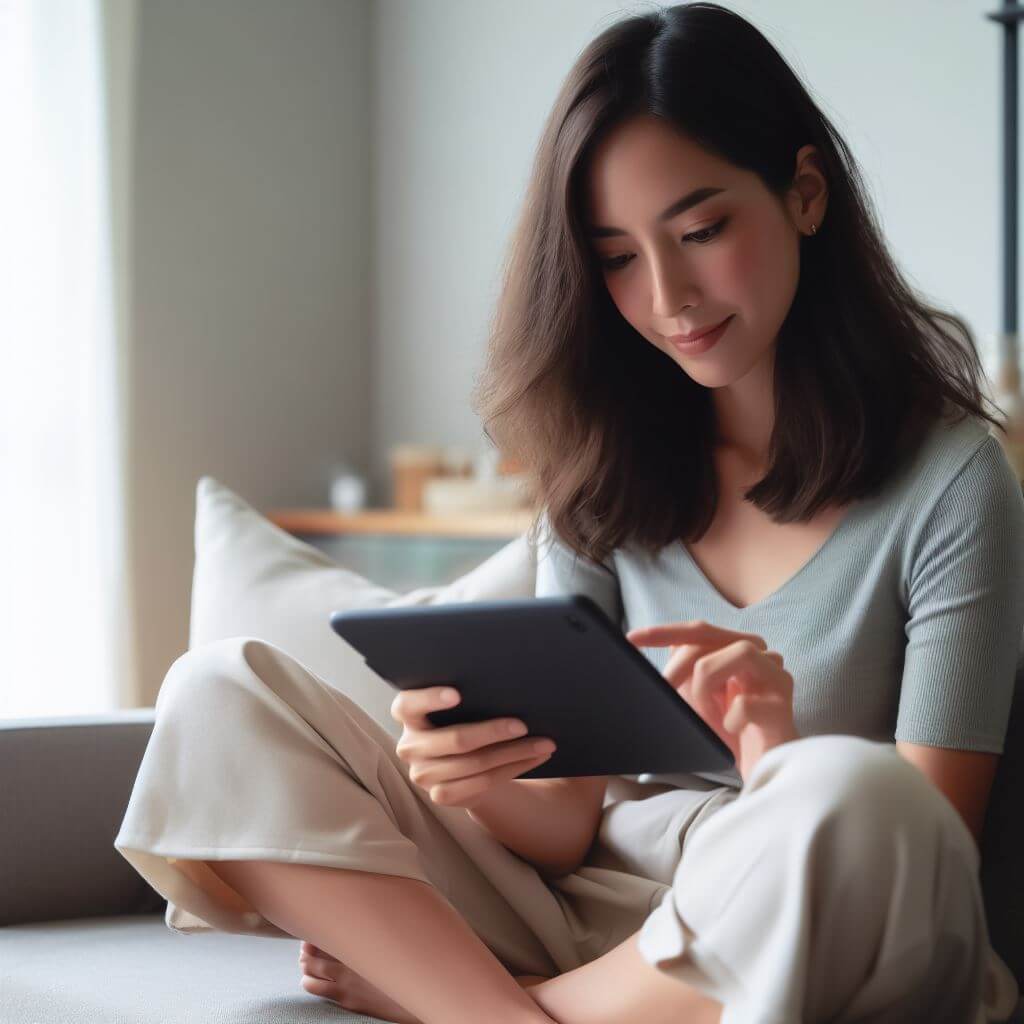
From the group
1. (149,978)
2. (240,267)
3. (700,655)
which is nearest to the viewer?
(700,655)

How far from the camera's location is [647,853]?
128 cm

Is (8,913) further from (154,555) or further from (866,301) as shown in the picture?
(154,555)

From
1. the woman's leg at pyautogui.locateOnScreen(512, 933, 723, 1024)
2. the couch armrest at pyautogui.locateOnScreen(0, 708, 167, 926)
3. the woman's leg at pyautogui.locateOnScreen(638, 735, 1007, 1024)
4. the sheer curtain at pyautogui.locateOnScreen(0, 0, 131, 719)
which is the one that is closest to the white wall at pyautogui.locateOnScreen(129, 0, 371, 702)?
the sheer curtain at pyautogui.locateOnScreen(0, 0, 131, 719)

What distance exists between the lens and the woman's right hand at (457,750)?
1.05 m

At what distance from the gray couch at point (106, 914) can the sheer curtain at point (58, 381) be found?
5.38 ft

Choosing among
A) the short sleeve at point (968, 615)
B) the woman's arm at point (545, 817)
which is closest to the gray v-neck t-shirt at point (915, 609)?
the short sleeve at point (968, 615)

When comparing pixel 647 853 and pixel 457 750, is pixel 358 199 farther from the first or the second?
pixel 457 750

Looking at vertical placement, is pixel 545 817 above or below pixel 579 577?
below

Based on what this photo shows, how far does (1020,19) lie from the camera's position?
2836 mm

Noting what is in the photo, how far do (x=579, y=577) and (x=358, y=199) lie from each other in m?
2.79

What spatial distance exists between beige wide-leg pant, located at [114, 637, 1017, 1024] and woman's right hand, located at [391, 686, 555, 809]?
0.05m

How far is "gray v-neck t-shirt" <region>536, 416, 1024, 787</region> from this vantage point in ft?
3.74

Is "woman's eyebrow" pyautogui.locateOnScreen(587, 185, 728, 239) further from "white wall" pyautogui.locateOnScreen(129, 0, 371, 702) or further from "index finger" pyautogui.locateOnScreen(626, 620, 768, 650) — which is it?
"white wall" pyautogui.locateOnScreen(129, 0, 371, 702)

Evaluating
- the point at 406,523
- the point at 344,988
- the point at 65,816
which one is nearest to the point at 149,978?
the point at 344,988
